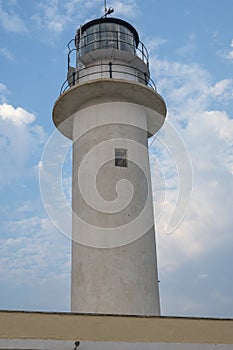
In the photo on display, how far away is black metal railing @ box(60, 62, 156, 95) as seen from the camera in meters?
13.7

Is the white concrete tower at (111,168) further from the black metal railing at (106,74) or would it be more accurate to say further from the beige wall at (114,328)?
the beige wall at (114,328)

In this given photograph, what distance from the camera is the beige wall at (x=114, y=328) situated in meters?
6.95

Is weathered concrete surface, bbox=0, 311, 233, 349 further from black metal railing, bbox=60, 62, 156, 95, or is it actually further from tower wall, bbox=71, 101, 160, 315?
black metal railing, bbox=60, 62, 156, 95

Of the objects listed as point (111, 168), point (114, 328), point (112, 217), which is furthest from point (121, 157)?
point (114, 328)

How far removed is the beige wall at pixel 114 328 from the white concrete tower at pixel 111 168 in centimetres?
345

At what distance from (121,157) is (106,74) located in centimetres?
277

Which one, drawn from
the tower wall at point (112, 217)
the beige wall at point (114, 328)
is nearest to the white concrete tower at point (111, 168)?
the tower wall at point (112, 217)

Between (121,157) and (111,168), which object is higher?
(121,157)

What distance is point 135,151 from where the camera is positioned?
12.8 metres

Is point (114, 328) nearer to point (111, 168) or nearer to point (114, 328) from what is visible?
point (114, 328)

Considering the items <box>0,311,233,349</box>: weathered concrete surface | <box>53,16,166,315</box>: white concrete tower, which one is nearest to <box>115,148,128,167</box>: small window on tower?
<box>53,16,166,315</box>: white concrete tower

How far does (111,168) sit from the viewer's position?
12273 millimetres

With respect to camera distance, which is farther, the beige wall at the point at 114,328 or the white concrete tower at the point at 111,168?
the white concrete tower at the point at 111,168

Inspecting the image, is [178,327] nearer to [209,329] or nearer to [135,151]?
[209,329]
